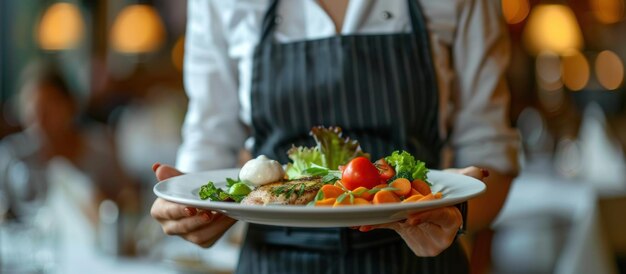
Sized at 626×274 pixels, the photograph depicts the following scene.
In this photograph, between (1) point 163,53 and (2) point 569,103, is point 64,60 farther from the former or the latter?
(2) point 569,103

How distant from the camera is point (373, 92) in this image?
1398mm

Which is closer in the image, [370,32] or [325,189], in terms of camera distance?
[325,189]

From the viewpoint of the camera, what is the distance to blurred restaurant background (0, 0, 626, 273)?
2.55 m

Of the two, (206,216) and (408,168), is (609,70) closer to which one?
(408,168)

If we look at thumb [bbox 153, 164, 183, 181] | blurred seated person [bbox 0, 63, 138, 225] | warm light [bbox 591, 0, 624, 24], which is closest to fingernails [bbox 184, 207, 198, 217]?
thumb [bbox 153, 164, 183, 181]

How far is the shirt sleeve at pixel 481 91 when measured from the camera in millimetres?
1434

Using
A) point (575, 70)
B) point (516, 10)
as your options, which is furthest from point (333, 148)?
point (575, 70)

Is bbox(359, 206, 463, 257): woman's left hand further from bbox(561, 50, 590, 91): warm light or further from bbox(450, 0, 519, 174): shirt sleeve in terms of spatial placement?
bbox(561, 50, 590, 91): warm light

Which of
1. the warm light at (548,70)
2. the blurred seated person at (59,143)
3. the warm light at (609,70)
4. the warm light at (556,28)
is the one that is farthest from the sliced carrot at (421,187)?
the warm light at (548,70)

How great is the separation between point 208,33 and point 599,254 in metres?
2.01

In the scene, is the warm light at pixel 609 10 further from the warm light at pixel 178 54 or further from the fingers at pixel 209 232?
the fingers at pixel 209 232

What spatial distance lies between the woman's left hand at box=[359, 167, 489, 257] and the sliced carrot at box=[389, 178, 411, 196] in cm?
4

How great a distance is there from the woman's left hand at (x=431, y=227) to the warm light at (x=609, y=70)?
23.9 feet

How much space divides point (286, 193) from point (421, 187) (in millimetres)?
182
